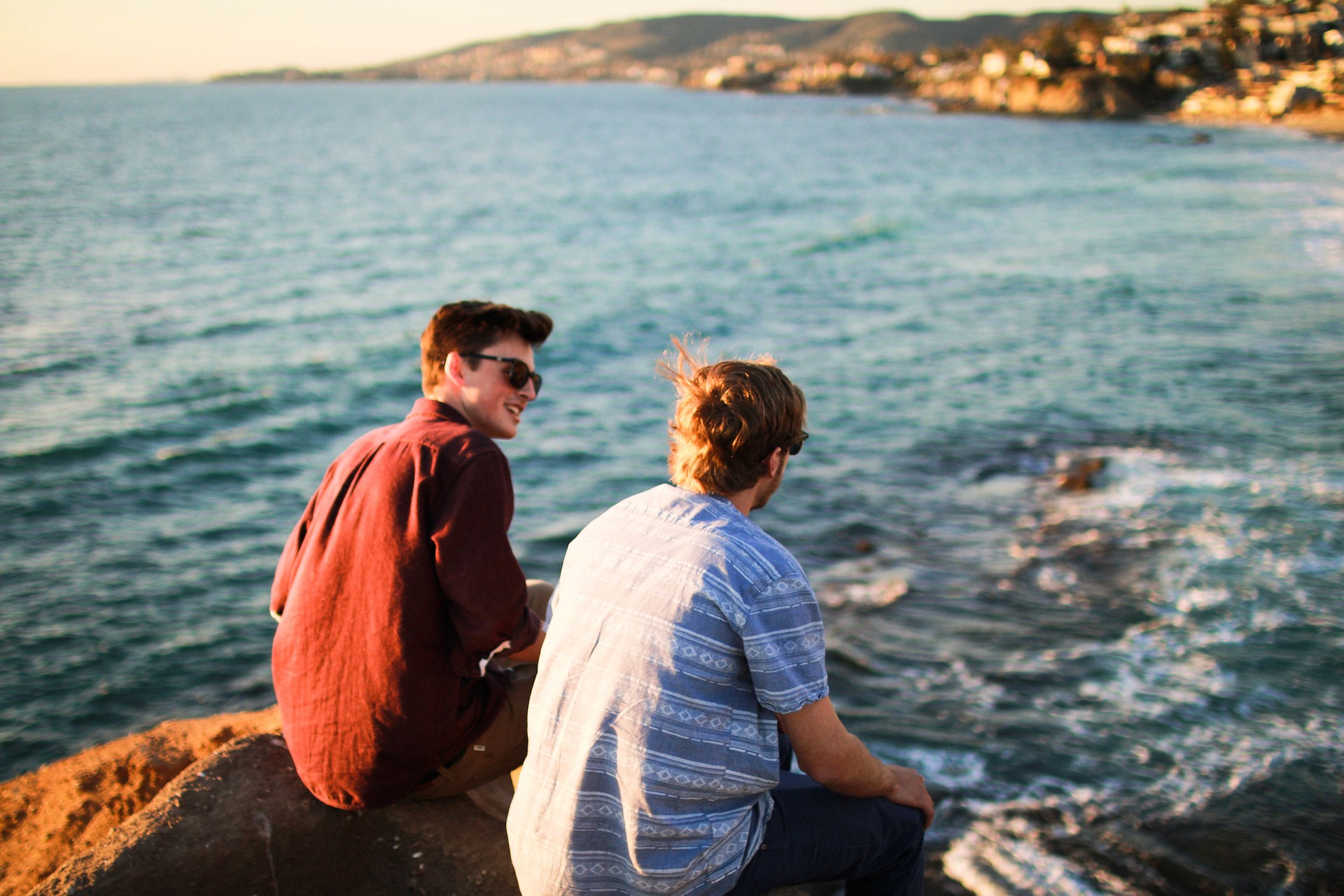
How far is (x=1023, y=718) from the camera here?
5562 mm

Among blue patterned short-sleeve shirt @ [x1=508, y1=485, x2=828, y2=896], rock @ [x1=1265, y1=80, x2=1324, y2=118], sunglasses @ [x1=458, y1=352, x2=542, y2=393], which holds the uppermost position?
rock @ [x1=1265, y1=80, x2=1324, y2=118]

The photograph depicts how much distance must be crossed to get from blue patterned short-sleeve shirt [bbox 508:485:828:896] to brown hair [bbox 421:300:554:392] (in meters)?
1.35

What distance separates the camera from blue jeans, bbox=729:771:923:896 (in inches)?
95.3

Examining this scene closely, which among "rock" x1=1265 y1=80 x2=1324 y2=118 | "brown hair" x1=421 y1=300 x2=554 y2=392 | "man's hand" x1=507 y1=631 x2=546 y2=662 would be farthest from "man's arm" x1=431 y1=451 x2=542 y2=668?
"rock" x1=1265 y1=80 x2=1324 y2=118

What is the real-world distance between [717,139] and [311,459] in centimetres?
6625

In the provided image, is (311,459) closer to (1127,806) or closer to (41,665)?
(41,665)

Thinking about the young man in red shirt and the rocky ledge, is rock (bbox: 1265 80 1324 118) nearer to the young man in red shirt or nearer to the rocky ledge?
the young man in red shirt

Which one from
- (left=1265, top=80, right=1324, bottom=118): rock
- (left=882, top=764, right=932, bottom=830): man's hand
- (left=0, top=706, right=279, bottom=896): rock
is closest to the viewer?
(left=882, top=764, right=932, bottom=830): man's hand

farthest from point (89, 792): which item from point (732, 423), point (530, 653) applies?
point (732, 423)

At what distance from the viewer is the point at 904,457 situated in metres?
10.7

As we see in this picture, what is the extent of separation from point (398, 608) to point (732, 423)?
1.16 m

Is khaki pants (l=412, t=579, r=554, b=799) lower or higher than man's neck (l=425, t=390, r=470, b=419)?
lower

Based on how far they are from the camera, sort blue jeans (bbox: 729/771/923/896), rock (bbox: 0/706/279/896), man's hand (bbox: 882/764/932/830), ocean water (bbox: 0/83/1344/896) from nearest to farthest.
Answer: blue jeans (bbox: 729/771/923/896)
man's hand (bbox: 882/764/932/830)
rock (bbox: 0/706/279/896)
ocean water (bbox: 0/83/1344/896)

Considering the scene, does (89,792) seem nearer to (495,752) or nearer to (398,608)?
(495,752)
